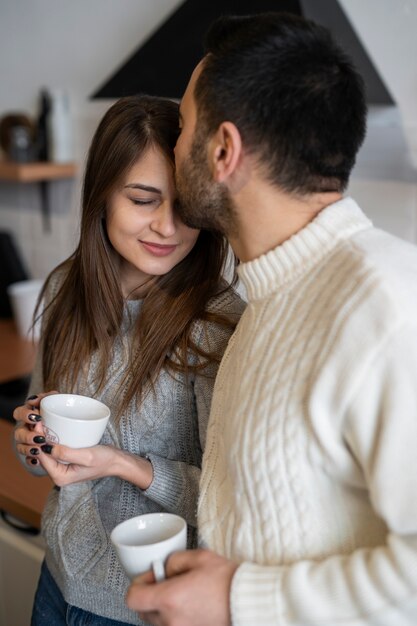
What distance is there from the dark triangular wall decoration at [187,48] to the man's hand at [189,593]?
1.17 m

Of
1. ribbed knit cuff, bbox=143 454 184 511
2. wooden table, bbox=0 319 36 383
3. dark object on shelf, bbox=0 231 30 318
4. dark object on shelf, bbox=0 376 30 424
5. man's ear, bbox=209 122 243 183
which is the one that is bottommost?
wooden table, bbox=0 319 36 383

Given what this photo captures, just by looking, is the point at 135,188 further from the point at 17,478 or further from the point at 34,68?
the point at 34,68

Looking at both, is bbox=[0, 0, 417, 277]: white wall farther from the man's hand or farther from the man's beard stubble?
the man's hand

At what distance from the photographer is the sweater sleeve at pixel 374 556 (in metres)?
0.65

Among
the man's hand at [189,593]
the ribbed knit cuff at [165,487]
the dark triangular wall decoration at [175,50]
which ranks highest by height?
the dark triangular wall decoration at [175,50]

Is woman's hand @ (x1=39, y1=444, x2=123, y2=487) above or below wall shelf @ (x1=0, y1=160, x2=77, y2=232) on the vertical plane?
below

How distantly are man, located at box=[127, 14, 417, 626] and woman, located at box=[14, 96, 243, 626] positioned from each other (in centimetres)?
22

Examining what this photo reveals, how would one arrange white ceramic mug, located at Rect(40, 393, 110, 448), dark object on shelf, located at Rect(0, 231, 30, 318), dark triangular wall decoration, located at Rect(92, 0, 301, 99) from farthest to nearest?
1. dark object on shelf, located at Rect(0, 231, 30, 318)
2. dark triangular wall decoration, located at Rect(92, 0, 301, 99)
3. white ceramic mug, located at Rect(40, 393, 110, 448)

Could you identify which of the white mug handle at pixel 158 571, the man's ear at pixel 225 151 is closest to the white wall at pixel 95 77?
the man's ear at pixel 225 151

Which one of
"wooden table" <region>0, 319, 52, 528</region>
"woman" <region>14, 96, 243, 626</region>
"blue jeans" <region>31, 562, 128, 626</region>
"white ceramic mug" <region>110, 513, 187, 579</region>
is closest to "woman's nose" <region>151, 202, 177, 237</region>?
"woman" <region>14, 96, 243, 626</region>

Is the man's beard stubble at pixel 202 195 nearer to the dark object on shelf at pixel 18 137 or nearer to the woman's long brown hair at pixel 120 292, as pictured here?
the woman's long brown hair at pixel 120 292

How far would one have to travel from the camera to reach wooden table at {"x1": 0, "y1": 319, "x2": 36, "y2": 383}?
6.94ft

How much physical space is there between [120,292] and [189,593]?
0.59m

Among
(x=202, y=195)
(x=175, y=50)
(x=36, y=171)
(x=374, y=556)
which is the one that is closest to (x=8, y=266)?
(x=36, y=171)
